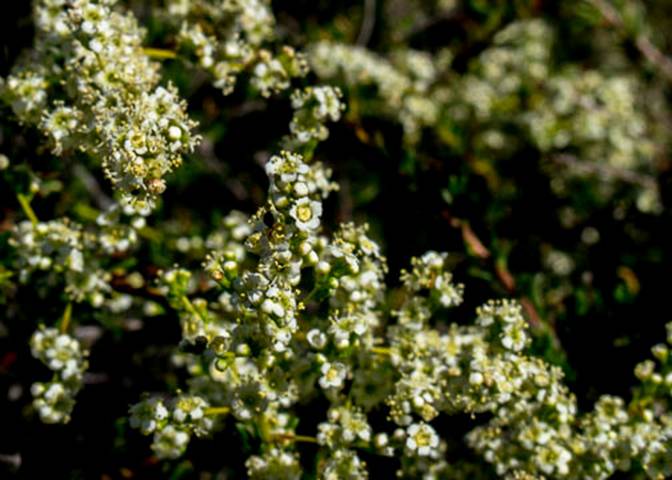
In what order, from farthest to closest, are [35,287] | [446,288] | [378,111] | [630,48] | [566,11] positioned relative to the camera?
[566,11] → [630,48] → [378,111] → [35,287] → [446,288]

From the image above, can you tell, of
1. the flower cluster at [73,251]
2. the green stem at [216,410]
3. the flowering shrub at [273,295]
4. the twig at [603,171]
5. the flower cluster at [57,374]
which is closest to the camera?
the flowering shrub at [273,295]

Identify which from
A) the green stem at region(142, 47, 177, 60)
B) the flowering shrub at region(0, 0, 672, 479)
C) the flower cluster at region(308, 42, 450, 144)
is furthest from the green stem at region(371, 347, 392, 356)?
the flower cluster at region(308, 42, 450, 144)

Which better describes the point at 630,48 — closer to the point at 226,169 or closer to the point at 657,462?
the point at 226,169

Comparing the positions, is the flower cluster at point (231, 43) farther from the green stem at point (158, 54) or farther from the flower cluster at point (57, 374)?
the flower cluster at point (57, 374)

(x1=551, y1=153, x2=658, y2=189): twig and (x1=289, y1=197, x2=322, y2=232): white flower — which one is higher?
(x1=289, y1=197, x2=322, y2=232): white flower

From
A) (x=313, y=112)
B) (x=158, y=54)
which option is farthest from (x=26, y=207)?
(x=313, y=112)

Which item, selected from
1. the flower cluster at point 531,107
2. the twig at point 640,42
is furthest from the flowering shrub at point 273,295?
the twig at point 640,42

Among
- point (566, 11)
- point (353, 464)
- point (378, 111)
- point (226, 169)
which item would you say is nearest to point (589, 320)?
point (353, 464)

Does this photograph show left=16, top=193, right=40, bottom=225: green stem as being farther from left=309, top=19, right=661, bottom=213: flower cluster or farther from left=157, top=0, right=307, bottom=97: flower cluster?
left=309, top=19, right=661, bottom=213: flower cluster
